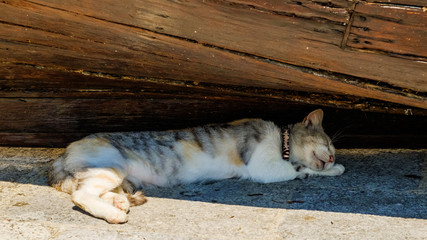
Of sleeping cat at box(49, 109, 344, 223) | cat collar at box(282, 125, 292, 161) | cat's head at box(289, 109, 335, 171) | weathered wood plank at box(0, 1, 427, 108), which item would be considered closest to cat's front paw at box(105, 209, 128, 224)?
sleeping cat at box(49, 109, 344, 223)

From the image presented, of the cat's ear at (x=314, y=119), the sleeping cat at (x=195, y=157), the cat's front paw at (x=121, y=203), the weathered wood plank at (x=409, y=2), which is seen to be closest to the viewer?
the weathered wood plank at (x=409, y=2)

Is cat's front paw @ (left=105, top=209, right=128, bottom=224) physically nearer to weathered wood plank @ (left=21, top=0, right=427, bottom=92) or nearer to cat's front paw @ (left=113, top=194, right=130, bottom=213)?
cat's front paw @ (left=113, top=194, right=130, bottom=213)

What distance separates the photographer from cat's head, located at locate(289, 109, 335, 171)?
15.5ft

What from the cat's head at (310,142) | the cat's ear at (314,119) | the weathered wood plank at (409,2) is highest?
the weathered wood plank at (409,2)

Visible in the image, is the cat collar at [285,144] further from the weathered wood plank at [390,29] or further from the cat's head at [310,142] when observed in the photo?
the weathered wood plank at [390,29]

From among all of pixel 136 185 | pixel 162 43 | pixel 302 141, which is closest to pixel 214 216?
pixel 136 185

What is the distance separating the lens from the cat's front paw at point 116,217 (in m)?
3.38

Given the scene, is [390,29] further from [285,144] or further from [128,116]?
[128,116]

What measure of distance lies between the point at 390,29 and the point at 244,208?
5.27 ft

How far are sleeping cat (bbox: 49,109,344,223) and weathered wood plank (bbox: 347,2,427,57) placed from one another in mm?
1490

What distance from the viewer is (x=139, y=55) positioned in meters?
3.80

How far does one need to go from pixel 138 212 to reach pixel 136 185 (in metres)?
0.66

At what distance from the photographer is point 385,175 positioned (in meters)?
4.46

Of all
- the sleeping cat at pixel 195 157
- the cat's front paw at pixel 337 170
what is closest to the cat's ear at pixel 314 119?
the sleeping cat at pixel 195 157
